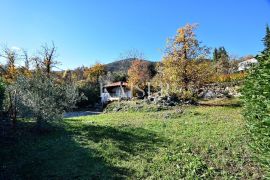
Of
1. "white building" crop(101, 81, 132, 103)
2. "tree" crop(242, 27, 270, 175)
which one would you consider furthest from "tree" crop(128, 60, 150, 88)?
"tree" crop(242, 27, 270, 175)

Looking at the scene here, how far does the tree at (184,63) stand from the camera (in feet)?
86.4

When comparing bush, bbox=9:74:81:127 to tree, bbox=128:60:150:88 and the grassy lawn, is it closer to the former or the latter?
the grassy lawn

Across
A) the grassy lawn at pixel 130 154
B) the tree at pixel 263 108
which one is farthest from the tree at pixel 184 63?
the tree at pixel 263 108

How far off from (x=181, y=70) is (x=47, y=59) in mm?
21696

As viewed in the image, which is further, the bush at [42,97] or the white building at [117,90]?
the white building at [117,90]

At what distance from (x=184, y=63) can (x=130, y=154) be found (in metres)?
18.0

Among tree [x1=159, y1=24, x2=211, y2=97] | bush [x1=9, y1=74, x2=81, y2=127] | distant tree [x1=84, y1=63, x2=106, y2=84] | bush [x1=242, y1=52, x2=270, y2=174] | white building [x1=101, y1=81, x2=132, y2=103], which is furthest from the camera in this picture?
distant tree [x1=84, y1=63, x2=106, y2=84]

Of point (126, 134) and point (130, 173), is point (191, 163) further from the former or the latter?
point (126, 134)

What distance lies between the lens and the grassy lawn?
26.1 feet

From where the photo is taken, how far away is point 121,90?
45062mm

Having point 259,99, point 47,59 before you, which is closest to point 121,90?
point 47,59

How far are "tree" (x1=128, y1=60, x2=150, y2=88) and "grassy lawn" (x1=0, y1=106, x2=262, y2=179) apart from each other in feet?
99.2

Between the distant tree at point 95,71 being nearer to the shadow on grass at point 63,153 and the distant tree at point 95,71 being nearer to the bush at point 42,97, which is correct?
the bush at point 42,97

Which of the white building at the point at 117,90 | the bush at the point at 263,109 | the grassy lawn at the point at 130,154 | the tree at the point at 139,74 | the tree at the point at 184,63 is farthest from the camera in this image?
the white building at the point at 117,90
